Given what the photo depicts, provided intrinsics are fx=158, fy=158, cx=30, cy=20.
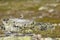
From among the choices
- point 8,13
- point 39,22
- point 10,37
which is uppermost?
point 8,13

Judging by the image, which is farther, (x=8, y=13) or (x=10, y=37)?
(x=8, y=13)

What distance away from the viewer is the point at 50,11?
1.42 metres

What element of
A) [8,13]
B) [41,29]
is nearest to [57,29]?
[41,29]

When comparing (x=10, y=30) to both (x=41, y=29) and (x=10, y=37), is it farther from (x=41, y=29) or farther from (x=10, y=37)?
(x=41, y=29)

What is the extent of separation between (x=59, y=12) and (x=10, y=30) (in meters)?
0.46

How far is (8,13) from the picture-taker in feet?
4.62

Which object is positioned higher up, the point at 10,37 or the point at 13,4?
the point at 13,4

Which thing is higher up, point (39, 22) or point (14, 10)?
point (14, 10)

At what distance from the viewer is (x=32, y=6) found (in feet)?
4.77

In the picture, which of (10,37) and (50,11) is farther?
(50,11)

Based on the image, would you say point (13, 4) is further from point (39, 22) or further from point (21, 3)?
point (39, 22)

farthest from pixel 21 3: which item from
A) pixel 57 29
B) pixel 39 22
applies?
pixel 57 29

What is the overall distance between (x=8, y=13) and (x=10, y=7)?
7 cm

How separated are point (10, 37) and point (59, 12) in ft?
1.59
